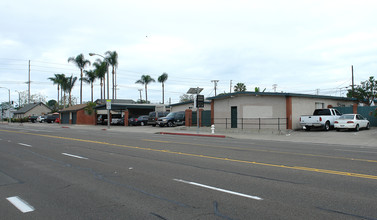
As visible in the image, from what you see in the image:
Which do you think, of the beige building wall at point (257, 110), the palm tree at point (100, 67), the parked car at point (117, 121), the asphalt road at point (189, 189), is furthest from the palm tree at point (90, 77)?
the asphalt road at point (189, 189)

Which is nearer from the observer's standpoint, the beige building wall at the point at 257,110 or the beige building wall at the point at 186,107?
the beige building wall at the point at 257,110

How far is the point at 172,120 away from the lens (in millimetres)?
35688

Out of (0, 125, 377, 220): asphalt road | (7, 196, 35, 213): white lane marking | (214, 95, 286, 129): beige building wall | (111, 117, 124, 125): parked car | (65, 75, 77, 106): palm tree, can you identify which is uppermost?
(65, 75, 77, 106): palm tree

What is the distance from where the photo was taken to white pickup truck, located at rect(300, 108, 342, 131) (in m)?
24.5

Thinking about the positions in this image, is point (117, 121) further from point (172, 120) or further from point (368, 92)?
point (368, 92)

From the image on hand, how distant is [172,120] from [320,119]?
55.8ft

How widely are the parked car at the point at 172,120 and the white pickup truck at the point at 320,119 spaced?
15.1 metres

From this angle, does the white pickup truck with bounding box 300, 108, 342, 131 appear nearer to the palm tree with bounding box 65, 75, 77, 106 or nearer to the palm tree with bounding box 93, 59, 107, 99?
the palm tree with bounding box 93, 59, 107, 99

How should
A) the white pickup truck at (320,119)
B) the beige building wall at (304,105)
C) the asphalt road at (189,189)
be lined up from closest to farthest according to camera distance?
1. the asphalt road at (189,189)
2. the white pickup truck at (320,119)
3. the beige building wall at (304,105)

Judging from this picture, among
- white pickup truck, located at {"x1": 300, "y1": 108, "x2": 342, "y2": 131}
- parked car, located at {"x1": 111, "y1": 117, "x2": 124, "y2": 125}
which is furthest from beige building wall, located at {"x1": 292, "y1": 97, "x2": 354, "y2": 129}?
parked car, located at {"x1": 111, "y1": 117, "x2": 124, "y2": 125}

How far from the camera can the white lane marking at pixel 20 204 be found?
5234 millimetres

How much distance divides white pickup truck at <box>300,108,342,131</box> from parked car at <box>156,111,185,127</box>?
49.6ft

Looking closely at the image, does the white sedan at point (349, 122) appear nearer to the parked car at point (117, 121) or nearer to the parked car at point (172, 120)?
the parked car at point (172, 120)

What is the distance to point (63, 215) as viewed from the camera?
16.1 feet
